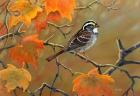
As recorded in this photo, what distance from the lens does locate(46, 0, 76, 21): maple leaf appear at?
1538 millimetres

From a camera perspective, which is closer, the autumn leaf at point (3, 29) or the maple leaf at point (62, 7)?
the maple leaf at point (62, 7)

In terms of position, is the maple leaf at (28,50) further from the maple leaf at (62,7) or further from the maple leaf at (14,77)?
the maple leaf at (62,7)

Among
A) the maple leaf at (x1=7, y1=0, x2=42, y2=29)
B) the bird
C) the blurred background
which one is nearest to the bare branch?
the blurred background

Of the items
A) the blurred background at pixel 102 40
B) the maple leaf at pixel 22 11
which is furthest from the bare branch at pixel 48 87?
the maple leaf at pixel 22 11

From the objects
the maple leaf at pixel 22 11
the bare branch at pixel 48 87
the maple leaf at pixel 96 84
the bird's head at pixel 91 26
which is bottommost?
the bare branch at pixel 48 87

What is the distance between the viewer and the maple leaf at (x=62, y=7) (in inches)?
60.6

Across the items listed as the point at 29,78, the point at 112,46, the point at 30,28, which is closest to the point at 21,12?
the point at 30,28

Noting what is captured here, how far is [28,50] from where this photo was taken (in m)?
1.59

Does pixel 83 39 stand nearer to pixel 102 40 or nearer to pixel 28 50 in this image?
pixel 102 40

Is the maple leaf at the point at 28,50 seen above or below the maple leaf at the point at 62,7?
below

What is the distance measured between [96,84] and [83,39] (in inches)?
7.8

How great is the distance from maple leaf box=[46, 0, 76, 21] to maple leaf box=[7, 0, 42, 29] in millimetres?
45

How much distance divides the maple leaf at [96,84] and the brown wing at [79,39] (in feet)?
0.41

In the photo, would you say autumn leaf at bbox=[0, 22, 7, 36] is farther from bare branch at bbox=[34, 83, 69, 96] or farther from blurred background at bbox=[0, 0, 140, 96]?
bare branch at bbox=[34, 83, 69, 96]
